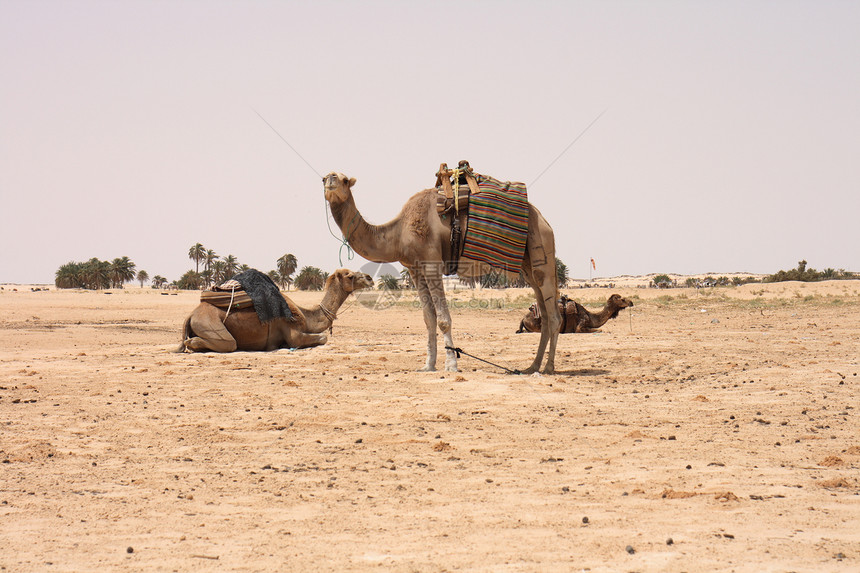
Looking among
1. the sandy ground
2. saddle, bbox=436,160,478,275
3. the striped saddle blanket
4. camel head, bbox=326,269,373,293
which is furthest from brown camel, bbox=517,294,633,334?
saddle, bbox=436,160,478,275

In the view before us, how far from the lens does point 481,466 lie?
6.02 meters

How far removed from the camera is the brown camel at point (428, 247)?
1105cm

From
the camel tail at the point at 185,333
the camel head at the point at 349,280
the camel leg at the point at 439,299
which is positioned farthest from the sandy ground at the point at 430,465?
the camel head at the point at 349,280

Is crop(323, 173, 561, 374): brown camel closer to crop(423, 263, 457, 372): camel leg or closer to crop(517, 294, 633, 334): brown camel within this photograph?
crop(423, 263, 457, 372): camel leg

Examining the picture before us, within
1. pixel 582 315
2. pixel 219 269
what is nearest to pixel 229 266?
pixel 219 269

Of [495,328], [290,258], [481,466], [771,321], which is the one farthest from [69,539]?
[290,258]

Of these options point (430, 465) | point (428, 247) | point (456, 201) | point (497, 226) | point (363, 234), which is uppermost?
point (456, 201)

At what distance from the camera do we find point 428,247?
11047mm

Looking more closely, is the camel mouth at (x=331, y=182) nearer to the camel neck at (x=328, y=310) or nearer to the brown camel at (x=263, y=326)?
the brown camel at (x=263, y=326)

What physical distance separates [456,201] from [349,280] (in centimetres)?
484

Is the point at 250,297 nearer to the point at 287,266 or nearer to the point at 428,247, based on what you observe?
the point at 428,247

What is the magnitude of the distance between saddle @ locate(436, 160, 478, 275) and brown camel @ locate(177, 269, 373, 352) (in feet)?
14.6

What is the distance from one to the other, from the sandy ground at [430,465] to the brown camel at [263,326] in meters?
1.22

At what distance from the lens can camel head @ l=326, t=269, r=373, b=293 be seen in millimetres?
15281
